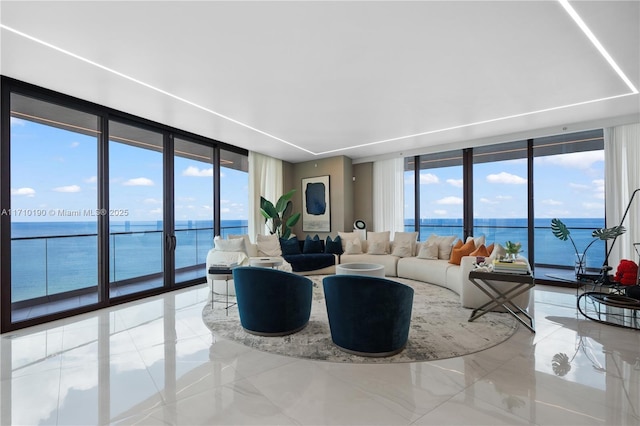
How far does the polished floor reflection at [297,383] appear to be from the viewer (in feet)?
6.49

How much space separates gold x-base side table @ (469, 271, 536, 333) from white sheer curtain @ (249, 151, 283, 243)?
504 cm

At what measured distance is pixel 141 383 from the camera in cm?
239

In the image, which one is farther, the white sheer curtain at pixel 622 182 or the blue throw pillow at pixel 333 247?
the blue throw pillow at pixel 333 247

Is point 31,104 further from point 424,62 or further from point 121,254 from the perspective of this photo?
point 424,62

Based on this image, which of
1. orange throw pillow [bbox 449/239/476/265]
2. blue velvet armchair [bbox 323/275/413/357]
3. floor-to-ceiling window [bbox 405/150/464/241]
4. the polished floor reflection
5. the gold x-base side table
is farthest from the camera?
floor-to-ceiling window [bbox 405/150/464/241]

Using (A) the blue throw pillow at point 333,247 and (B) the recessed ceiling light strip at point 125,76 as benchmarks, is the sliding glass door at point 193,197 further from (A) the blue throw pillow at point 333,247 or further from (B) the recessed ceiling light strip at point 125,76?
(A) the blue throw pillow at point 333,247

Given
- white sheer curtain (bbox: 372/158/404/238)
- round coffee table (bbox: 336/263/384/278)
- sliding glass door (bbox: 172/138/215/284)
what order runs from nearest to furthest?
round coffee table (bbox: 336/263/384/278)
sliding glass door (bbox: 172/138/215/284)
white sheer curtain (bbox: 372/158/404/238)

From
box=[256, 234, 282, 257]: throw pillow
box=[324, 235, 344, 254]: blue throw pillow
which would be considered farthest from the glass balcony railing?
box=[324, 235, 344, 254]: blue throw pillow

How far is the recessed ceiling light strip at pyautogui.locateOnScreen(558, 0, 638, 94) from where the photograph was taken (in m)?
2.36

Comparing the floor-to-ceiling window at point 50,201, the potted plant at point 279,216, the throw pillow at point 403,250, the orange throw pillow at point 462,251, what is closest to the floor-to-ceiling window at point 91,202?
the floor-to-ceiling window at point 50,201

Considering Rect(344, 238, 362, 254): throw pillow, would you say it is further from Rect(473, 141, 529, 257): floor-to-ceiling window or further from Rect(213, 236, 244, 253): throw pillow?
Rect(473, 141, 529, 257): floor-to-ceiling window

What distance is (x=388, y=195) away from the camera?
782 centimetres

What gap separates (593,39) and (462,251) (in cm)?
332

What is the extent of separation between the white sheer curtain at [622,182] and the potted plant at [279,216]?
6148 millimetres
